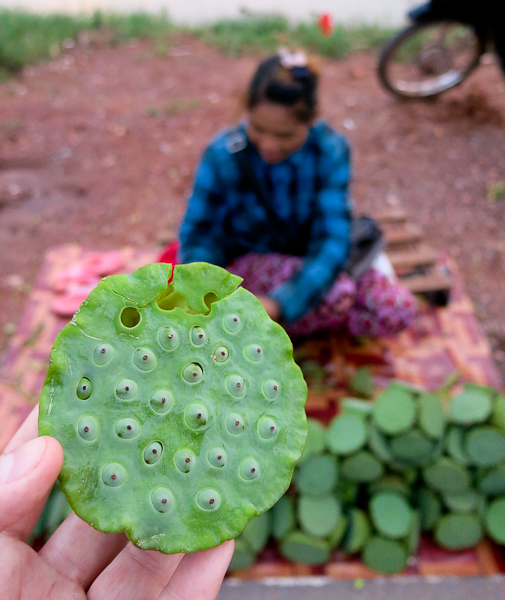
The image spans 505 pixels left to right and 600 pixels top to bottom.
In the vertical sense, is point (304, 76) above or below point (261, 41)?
above

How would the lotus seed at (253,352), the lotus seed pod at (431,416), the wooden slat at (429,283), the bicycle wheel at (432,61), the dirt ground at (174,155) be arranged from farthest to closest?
the bicycle wheel at (432,61), the dirt ground at (174,155), the wooden slat at (429,283), the lotus seed pod at (431,416), the lotus seed at (253,352)

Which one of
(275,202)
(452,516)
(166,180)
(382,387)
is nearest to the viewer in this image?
(452,516)

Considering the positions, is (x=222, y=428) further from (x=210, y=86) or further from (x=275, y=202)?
(x=210, y=86)

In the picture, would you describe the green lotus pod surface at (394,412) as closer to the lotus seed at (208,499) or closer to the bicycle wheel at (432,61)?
the lotus seed at (208,499)

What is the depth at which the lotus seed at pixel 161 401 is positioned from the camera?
0.64m

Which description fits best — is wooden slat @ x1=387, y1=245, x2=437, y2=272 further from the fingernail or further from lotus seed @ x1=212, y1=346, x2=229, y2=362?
the fingernail

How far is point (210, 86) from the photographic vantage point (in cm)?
404

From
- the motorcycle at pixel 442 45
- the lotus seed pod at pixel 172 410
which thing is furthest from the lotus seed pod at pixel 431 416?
the motorcycle at pixel 442 45

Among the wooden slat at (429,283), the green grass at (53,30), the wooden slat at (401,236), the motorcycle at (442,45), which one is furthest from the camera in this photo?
the green grass at (53,30)

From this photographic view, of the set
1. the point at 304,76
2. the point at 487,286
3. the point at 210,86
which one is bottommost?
the point at 487,286

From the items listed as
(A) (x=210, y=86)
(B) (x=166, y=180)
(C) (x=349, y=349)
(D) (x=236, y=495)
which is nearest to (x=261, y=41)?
(A) (x=210, y=86)

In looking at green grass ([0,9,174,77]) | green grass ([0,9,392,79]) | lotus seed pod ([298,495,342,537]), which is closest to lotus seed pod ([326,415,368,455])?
lotus seed pod ([298,495,342,537])

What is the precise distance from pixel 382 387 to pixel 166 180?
2.09 metres

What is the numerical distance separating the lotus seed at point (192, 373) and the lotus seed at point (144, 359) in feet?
0.15
